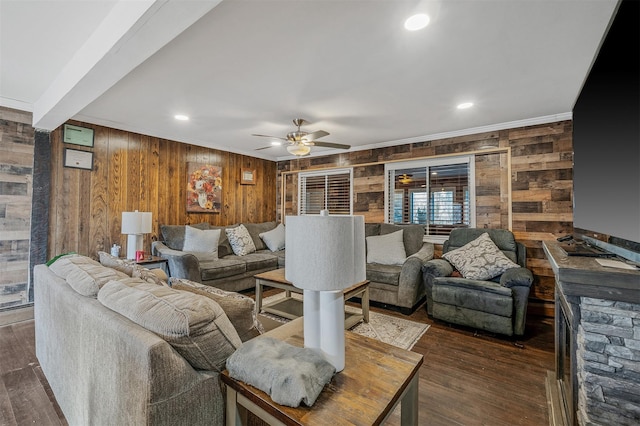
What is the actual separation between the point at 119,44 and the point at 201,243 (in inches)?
116

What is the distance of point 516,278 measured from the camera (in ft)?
9.03

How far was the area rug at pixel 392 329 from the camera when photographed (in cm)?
269

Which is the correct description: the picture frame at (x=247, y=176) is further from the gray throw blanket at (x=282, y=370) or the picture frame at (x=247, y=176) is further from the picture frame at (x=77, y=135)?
the gray throw blanket at (x=282, y=370)

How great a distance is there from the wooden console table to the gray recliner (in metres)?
2.06

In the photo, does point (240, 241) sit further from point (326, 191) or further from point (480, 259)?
point (480, 259)

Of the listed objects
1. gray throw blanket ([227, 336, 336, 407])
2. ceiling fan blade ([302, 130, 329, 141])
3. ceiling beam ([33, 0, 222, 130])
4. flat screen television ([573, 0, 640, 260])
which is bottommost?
gray throw blanket ([227, 336, 336, 407])

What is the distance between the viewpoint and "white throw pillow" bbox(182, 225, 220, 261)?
4086 millimetres

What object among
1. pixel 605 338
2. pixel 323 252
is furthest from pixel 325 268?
pixel 605 338

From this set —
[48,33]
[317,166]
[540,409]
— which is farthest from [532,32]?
[317,166]

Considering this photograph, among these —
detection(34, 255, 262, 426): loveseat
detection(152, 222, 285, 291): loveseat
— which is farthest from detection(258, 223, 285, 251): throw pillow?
detection(34, 255, 262, 426): loveseat

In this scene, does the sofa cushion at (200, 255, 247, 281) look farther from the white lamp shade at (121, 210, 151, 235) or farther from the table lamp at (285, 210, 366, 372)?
the table lamp at (285, 210, 366, 372)

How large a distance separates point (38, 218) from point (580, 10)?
525 centimetres

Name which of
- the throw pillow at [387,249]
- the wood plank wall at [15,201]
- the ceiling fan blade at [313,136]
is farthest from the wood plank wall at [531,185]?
the wood plank wall at [15,201]

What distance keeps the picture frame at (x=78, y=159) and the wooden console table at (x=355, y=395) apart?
392cm
